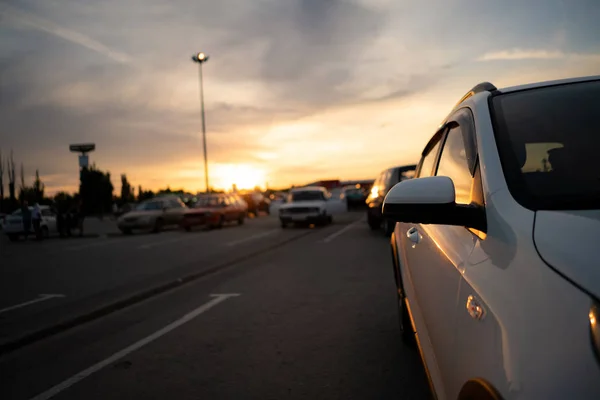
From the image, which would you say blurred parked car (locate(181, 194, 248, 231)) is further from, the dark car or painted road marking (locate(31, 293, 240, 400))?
painted road marking (locate(31, 293, 240, 400))

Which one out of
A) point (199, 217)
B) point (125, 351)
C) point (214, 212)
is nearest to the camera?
point (125, 351)

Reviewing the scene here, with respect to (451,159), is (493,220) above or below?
below

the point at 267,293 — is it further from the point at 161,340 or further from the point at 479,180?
the point at 479,180

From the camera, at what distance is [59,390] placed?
4215mm

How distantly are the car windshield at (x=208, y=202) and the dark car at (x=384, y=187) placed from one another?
381 inches

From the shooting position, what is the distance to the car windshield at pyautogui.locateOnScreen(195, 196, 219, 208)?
87.2 ft

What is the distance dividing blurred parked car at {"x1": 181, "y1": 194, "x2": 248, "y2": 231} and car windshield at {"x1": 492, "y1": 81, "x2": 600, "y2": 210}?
22902 mm

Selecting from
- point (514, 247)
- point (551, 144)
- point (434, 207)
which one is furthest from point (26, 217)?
point (514, 247)

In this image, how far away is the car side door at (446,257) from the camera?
221 centimetres

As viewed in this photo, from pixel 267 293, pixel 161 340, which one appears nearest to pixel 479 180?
Result: pixel 161 340

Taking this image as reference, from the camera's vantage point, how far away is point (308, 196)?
2523 centimetres

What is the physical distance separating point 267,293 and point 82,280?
13.5 ft

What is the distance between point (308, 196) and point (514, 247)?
23479 millimetres

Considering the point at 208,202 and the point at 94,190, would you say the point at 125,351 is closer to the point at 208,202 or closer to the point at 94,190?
the point at 208,202
